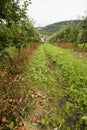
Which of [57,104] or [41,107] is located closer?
[41,107]

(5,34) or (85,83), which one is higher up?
(5,34)

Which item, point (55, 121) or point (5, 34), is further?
point (5, 34)

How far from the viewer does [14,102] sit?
11.5 ft

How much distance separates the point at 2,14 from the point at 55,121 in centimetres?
348

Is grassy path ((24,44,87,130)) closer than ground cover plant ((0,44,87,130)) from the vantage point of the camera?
No

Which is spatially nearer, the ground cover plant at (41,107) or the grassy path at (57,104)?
the ground cover plant at (41,107)

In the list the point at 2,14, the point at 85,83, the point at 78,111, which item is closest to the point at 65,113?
the point at 78,111

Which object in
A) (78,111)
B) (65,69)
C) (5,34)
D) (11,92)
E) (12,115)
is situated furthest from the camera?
(65,69)

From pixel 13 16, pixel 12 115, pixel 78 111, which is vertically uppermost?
pixel 13 16

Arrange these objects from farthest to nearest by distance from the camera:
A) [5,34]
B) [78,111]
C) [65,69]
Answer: [65,69], [5,34], [78,111]

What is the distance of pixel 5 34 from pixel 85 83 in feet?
9.77

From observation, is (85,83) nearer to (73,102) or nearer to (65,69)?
(73,102)

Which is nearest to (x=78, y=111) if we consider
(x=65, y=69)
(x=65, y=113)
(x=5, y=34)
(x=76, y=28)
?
(x=65, y=113)

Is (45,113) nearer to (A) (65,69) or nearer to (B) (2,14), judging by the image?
(B) (2,14)
